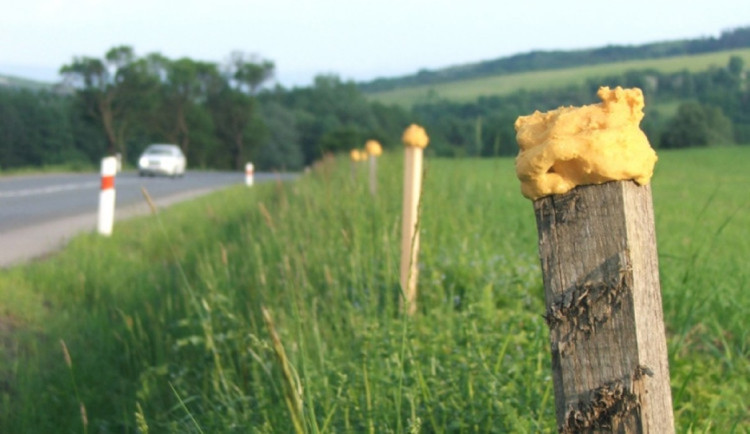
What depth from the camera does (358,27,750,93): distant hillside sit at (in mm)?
36872

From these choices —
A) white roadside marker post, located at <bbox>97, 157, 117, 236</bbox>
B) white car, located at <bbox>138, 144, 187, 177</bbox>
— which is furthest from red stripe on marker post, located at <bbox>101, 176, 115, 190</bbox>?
white car, located at <bbox>138, 144, 187, 177</bbox>

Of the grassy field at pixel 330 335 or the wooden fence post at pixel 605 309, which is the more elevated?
the wooden fence post at pixel 605 309

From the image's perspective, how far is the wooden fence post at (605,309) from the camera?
168 centimetres

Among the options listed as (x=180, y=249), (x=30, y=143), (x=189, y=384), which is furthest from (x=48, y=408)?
(x=30, y=143)

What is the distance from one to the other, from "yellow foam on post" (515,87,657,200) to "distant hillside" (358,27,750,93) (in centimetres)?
2685

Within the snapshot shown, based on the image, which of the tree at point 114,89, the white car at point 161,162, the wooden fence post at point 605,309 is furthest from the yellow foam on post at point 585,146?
the tree at point 114,89

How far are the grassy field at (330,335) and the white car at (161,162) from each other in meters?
25.7

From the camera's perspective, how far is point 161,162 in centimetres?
3372

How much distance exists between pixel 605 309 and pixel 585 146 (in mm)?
307

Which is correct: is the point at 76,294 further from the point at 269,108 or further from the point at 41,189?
the point at 269,108

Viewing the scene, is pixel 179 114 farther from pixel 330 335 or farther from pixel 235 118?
pixel 330 335

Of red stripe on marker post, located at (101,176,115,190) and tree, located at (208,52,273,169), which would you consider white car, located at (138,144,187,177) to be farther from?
tree, located at (208,52,273,169)

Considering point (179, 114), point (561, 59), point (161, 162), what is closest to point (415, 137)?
point (161, 162)

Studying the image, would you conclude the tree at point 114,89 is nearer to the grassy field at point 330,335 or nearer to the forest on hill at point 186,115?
the forest on hill at point 186,115
